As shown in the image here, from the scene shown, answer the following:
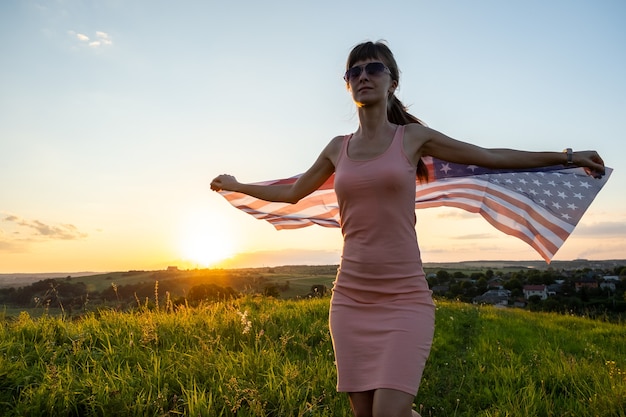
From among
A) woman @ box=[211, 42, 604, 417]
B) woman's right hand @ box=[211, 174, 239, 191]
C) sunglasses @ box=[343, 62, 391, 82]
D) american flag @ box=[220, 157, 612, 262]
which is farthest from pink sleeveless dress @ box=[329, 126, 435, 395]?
american flag @ box=[220, 157, 612, 262]

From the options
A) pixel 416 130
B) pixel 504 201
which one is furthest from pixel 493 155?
pixel 504 201

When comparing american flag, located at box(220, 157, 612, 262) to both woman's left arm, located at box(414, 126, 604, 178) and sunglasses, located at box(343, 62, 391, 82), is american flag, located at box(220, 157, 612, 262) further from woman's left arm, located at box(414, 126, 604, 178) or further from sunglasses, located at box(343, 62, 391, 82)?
Answer: sunglasses, located at box(343, 62, 391, 82)

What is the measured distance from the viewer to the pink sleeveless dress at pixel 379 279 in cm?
336

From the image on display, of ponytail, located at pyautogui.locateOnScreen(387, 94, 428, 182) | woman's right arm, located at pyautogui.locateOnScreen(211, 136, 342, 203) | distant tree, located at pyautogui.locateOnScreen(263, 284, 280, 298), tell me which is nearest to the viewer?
woman's right arm, located at pyautogui.locateOnScreen(211, 136, 342, 203)

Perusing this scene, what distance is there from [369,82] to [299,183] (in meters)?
1.14

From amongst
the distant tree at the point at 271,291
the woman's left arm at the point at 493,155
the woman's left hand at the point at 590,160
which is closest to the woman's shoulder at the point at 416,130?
the woman's left arm at the point at 493,155

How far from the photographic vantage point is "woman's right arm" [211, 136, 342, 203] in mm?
4270

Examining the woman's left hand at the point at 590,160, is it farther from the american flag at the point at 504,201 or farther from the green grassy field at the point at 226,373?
the green grassy field at the point at 226,373

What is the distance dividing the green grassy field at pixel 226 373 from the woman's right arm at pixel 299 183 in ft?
6.10

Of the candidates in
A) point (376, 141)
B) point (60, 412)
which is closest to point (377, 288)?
point (376, 141)

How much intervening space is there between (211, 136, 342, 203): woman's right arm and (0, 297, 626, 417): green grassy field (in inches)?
73.1

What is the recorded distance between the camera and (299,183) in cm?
460

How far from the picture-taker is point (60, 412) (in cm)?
468

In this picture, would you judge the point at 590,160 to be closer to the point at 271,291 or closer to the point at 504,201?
the point at 504,201
